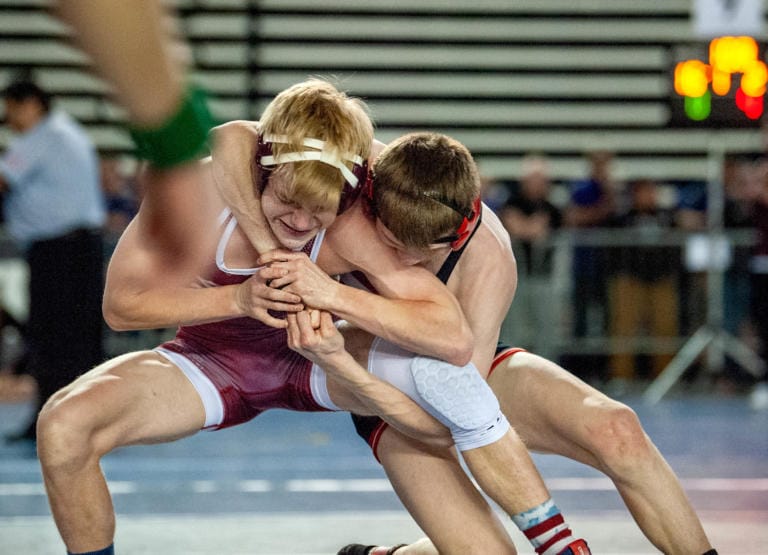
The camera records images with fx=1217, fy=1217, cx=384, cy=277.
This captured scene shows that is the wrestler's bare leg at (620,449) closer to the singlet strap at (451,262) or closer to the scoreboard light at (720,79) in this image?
the singlet strap at (451,262)

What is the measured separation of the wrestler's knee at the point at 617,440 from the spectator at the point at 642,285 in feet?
18.1

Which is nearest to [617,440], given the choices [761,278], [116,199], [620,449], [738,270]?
[620,449]

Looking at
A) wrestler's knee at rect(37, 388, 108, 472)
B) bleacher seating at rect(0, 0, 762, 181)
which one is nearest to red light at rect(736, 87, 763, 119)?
bleacher seating at rect(0, 0, 762, 181)

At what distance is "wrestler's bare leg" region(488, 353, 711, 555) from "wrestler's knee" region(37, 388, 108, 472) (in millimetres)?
1077

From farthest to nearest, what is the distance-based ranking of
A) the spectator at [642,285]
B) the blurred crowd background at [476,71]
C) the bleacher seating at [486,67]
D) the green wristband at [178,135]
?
the bleacher seating at [486,67]
the blurred crowd background at [476,71]
the spectator at [642,285]
the green wristband at [178,135]

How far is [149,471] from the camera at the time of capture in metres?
5.42

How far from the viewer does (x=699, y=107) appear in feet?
25.7

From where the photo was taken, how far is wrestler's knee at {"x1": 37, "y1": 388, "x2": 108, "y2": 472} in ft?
9.10

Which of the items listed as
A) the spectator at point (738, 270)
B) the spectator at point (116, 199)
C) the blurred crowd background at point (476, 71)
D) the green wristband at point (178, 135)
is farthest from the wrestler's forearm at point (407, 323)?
the blurred crowd background at point (476, 71)

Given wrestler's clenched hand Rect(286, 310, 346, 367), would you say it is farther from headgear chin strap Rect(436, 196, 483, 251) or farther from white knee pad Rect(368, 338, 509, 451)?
headgear chin strap Rect(436, 196, 483, 251)

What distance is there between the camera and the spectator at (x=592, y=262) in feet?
27.3

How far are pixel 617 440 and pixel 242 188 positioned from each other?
1076 mm

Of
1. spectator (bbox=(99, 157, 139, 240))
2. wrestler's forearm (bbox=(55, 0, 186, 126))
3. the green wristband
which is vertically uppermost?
wrestler's forearm (bbox=(55, 0, 186, 126))

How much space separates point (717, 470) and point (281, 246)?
10.3 ft
